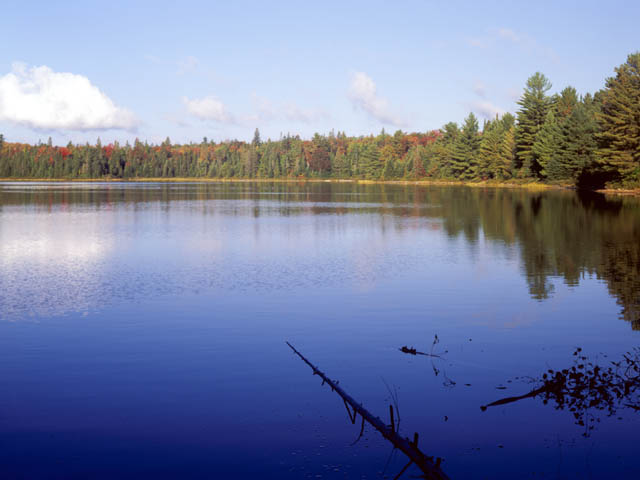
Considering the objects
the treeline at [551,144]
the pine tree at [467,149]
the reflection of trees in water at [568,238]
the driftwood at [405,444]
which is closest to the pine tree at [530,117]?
the treeline at [551,144]

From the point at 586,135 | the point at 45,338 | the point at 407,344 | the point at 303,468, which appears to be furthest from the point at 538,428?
the point at 586,135

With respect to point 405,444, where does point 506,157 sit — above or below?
above

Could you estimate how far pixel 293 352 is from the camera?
486 inches

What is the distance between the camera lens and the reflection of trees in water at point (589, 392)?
9.16 metres

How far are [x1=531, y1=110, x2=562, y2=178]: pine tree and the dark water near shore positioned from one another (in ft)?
241

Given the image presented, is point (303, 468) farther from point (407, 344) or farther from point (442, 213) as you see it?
point (442, 213)

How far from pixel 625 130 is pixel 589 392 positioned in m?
70.7

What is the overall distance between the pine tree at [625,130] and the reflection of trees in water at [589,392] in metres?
66.3

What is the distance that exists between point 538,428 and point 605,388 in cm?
198

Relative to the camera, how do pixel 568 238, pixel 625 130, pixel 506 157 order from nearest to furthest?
1. pixel 568 238
2. pixel 625 130
3. pixel 506 157

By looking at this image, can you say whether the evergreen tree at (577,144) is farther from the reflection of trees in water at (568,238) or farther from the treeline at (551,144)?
the reflection of trees in water at (568,238)

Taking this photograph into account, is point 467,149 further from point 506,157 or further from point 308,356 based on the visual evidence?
point 308,356

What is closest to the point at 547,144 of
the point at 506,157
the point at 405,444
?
the point at 506,157

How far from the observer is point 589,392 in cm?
978
